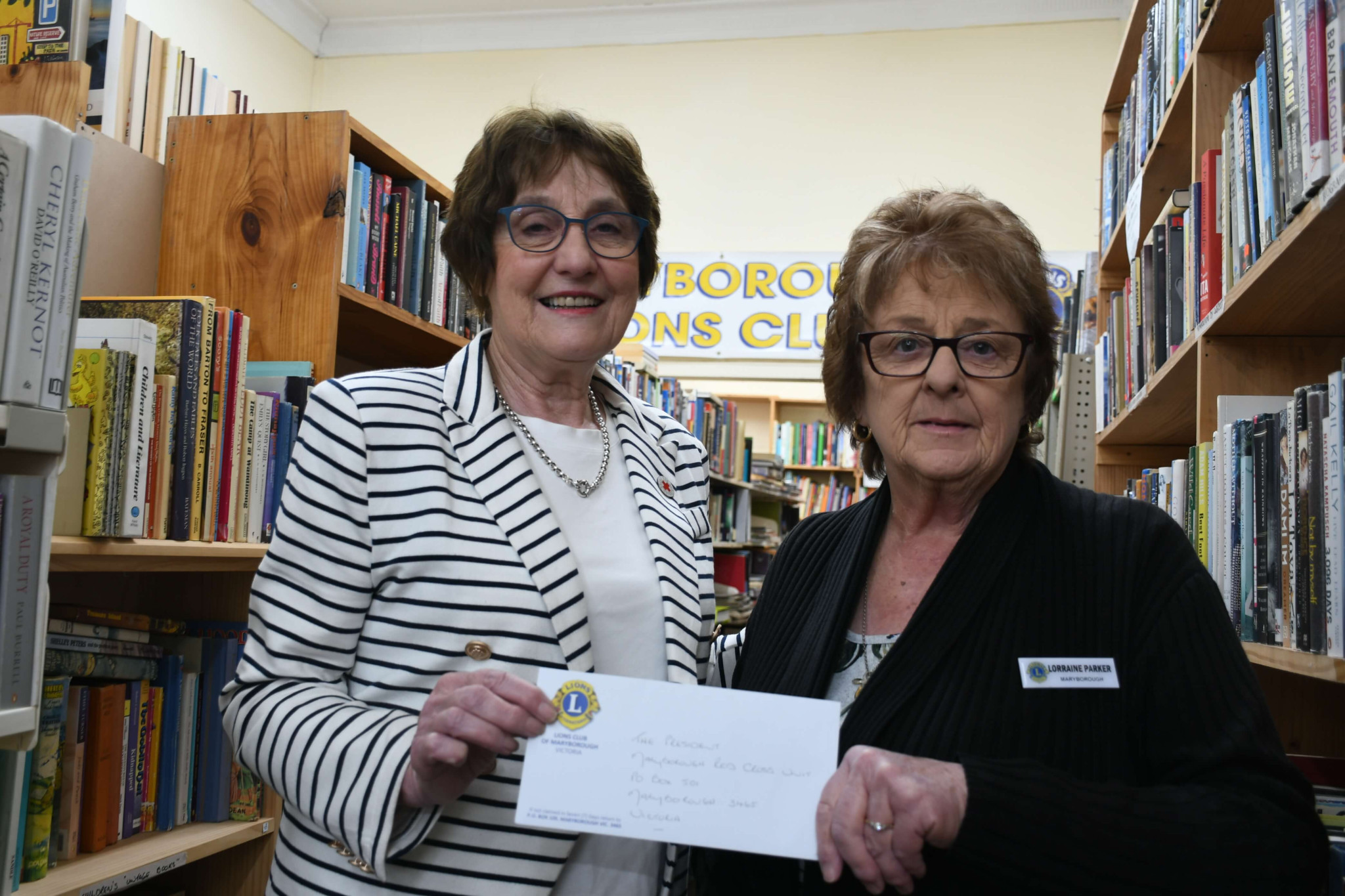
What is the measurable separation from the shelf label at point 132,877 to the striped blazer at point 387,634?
610 mm

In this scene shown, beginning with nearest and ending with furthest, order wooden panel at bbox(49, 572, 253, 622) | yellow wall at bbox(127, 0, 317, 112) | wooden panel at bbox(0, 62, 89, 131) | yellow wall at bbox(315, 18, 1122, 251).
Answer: wooden panel at bbox(0, 62, 89, 131), wooden panel at bbox(49, 572, 253, 622), yellow wall at bbox(127, 0, 317, 112), yellow wall at bbox(315, 18, 1122, 251)

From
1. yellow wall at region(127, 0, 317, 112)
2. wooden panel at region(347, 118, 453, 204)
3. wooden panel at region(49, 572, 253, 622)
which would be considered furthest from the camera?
yellow wall at region(127, 0, 317, 112)

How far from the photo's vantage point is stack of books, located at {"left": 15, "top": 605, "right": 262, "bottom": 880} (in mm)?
1662

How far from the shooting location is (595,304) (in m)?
1.48

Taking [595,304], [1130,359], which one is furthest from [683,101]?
[595,304]

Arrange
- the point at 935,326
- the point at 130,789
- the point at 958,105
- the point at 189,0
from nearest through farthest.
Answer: the point at 935,326
the point at 130,789
the point at 189,0
the point at 958,105

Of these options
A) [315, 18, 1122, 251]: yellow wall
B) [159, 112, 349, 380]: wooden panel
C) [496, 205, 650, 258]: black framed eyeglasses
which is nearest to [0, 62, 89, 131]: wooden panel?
[159, 112, 349, 380]: wooden panel

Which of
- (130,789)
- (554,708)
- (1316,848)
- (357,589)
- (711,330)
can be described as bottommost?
(130,789)

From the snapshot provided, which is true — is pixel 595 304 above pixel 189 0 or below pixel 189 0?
below

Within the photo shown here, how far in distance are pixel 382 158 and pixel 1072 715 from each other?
2.12 m

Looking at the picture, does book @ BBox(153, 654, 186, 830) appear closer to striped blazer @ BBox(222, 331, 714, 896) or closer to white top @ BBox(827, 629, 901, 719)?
striped blazer @ BBox(222, 331, 714, 896)

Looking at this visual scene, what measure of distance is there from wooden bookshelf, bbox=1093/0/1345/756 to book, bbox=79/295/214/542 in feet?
5.84

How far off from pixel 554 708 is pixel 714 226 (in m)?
7.56

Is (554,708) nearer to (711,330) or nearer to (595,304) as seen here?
(595,304)
